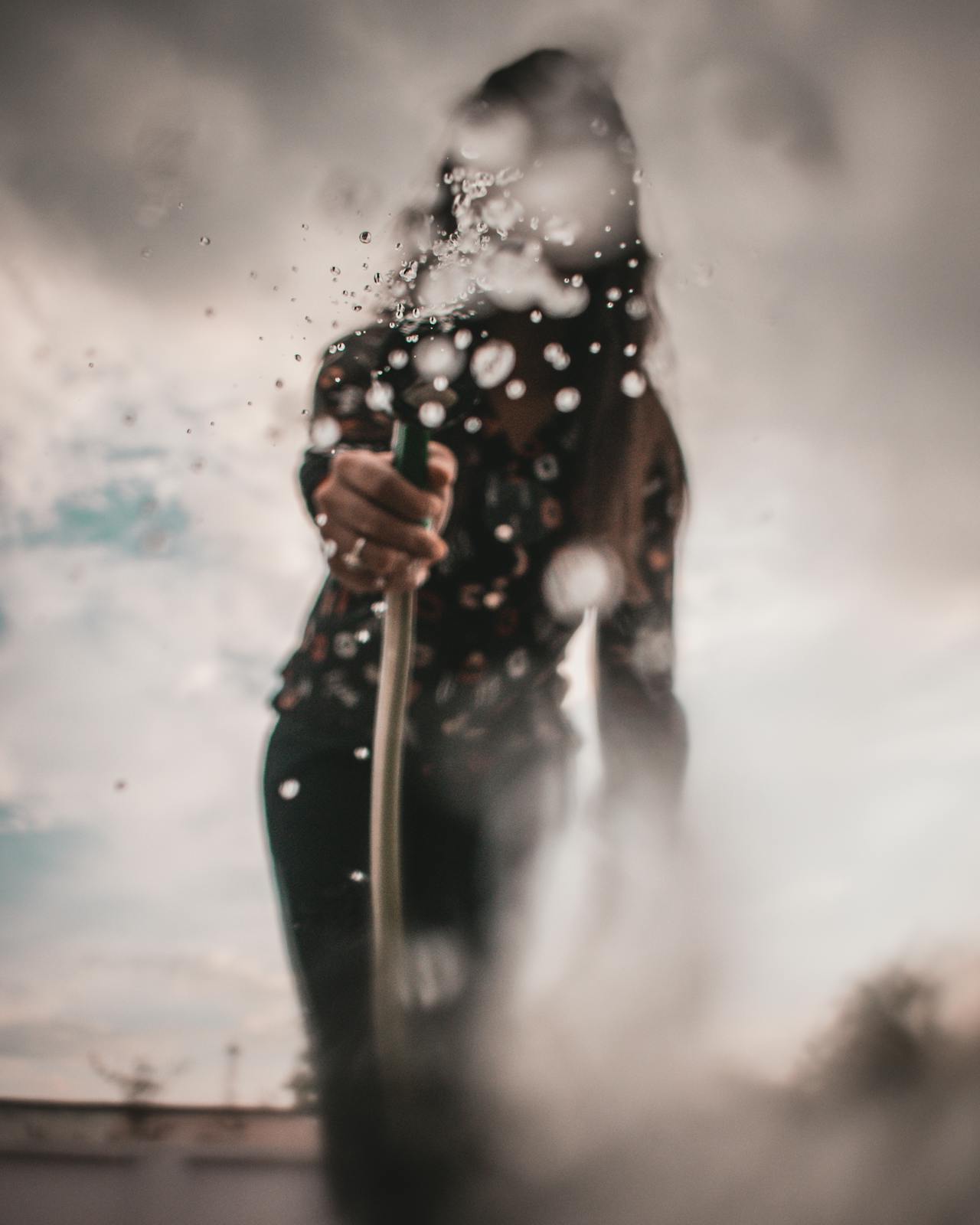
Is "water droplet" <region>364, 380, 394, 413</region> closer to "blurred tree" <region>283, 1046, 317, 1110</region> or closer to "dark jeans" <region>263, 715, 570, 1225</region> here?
"dark jeans" <region>263, 715, 570, 1225</region>

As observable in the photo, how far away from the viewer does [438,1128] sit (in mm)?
403

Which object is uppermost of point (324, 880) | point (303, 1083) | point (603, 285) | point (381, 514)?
point (603, 285)

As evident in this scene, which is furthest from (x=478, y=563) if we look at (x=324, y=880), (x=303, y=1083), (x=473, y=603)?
(x=303, y=1083)

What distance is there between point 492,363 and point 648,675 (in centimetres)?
28

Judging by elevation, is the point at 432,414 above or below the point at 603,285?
below

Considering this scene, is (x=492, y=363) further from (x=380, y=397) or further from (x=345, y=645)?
(x=345, y=645)

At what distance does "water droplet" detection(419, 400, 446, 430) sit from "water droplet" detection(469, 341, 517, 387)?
5 cm

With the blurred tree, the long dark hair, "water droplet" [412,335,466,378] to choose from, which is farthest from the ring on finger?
the blurred tree

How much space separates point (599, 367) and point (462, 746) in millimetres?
307

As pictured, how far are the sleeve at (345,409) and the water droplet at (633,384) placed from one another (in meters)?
0.21

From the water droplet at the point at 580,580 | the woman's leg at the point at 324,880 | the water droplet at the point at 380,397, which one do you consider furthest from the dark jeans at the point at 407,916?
the water droplet at the point at 380,397

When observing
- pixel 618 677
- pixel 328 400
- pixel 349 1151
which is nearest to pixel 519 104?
pixel 328 400

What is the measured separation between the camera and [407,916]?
0.50 meters

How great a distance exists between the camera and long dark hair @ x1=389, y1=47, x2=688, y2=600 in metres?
0.57
